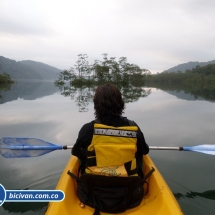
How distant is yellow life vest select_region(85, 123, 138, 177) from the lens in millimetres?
1556

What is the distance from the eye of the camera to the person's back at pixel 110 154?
156cm

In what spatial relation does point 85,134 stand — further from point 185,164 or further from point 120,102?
point 185,164

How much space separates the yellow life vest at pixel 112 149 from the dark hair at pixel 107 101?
14 centimetres

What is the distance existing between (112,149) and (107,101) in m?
0.38

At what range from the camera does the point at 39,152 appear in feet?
9.27

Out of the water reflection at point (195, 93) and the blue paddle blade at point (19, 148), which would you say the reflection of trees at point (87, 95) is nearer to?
the water reflection at point (195, 93)

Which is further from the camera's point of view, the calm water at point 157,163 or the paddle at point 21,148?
the paddle at point 21,148

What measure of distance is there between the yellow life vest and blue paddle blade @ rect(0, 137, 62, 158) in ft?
4.30

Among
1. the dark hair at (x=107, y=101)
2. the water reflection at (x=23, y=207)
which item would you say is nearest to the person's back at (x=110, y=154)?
the dark hair at (x=107, y=101)

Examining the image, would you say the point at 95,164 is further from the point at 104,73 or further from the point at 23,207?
the point at 104,73

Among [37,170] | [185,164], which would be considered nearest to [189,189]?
[185,164]

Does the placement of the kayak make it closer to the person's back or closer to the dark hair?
the person's back

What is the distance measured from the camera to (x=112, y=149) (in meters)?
1.55

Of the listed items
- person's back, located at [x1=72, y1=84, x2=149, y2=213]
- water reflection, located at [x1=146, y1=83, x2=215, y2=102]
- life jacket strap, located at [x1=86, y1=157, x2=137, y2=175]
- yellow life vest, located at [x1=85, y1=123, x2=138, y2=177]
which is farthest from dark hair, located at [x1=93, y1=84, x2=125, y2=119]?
water reflection, located at [x1=146, y1=83, x2=215, y2=102]
